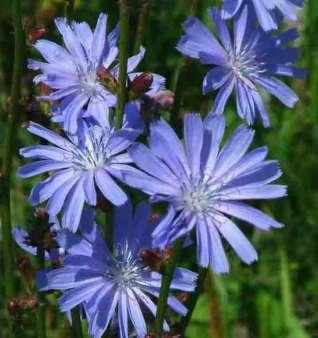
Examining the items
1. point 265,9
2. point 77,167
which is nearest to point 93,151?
point 77,167

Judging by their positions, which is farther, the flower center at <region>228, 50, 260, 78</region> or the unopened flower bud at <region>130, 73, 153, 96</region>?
the flower center at <region>228, 50, 260, 78</region>

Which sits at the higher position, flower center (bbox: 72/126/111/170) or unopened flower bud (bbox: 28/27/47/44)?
unopened flower bud (bbox: 28/27/47/44)

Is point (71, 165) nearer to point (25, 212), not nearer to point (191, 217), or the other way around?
point (191, 217)

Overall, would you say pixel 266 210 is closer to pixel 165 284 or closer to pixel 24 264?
pixel 24 264

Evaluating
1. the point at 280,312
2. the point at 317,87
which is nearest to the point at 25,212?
the point at 280,312

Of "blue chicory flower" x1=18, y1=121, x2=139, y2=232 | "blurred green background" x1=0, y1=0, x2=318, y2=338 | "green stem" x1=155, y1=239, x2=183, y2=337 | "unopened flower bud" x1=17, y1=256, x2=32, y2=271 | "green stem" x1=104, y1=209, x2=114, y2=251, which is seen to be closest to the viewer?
"green stem" x1=155, y1=239, x2=183, y2=337

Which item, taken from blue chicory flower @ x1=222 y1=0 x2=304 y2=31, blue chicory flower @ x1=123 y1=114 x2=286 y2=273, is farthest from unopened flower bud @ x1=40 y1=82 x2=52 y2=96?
blue chicory flower @ x1=222 y1=0 x2=304 y2=31

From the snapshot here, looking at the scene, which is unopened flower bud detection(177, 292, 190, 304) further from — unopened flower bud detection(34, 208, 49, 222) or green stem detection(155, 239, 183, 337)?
unopened flower bud detection(34, 208, 49, 222)

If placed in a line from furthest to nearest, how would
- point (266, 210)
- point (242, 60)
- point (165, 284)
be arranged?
point (266, 210) → point (242, 60) → point (165, 284)
